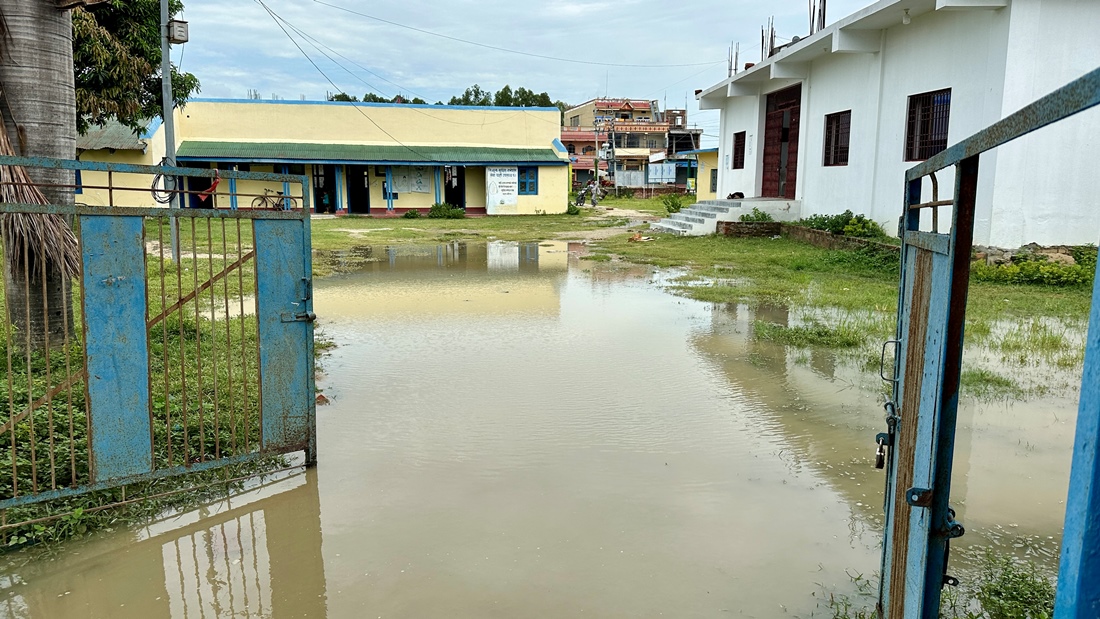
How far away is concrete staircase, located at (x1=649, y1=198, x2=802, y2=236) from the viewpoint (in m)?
21.5

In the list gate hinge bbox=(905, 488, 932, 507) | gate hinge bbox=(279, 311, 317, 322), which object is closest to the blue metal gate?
gate hinge bbox=(279, 311, 317, 322)

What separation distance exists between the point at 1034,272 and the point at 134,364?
1325 cm

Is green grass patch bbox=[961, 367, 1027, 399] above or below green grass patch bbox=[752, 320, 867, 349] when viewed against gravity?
below

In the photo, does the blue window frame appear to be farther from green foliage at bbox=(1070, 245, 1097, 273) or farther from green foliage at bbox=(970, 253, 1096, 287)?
green foliage at bbox=(1070, 245, 1097, 273)

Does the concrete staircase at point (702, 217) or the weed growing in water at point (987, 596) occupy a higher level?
the concrete staircase at point (702, 217)

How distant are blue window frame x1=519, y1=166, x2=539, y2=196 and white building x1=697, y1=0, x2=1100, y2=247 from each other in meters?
13.4

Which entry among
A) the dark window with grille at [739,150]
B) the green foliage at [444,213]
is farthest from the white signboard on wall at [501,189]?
the dark window with grille at [739,150]

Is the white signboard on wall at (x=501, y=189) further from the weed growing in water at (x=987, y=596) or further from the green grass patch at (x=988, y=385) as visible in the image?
the weed growing in water at (x=987, y=596)

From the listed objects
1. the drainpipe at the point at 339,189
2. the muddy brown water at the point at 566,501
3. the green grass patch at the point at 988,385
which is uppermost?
the drainpipe at the point at 339,189

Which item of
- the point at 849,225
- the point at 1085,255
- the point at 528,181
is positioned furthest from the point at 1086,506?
the point at 528,181

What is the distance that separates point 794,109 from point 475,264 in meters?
11.3

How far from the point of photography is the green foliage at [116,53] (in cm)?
1390

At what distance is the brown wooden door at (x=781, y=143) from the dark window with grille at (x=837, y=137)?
5.69ft

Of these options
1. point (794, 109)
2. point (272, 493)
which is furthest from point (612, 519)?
point (794, 109)
